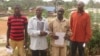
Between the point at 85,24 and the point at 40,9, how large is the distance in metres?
1.04

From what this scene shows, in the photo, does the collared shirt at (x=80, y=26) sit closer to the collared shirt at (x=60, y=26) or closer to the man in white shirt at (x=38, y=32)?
the collared shirt at (x=60, y=26)

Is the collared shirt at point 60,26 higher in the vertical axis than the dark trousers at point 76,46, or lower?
higher

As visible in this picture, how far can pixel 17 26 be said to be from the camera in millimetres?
6160

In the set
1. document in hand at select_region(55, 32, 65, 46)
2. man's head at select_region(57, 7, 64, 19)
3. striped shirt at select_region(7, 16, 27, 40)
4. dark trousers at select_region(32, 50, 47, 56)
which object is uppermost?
man's head at select_region(57, 7, 64, 19)

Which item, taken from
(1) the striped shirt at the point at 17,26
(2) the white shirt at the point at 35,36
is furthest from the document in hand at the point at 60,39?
(1) the striped shirt at the point at 17,26

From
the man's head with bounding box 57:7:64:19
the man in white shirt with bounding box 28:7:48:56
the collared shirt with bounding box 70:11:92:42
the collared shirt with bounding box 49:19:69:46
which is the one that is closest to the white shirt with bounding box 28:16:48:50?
the man in white shirt with bounding box 28:7:48:56

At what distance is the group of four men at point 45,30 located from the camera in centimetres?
598

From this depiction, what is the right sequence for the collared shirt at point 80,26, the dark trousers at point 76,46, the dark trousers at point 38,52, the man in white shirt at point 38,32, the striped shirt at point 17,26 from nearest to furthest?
the man in white shirt at point 38,32 → the dark trousers at point 38,52 → the striped shirt at point 17,26 → the collared shirt at point 80,26 → the dark trousers at point 76,46

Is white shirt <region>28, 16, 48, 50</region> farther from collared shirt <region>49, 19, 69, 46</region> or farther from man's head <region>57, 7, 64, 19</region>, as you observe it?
man's head <region>57, 7, 64, 19</region>

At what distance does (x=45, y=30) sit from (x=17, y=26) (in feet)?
1.94

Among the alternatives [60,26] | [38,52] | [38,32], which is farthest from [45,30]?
[38,52]

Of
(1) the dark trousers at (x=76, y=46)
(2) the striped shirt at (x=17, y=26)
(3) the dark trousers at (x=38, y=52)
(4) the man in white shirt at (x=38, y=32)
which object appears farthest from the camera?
(1) the dark trousers at (x=76, y=46)

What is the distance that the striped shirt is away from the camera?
6.15m

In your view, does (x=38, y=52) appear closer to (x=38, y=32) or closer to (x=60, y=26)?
(x=38, y=32)
